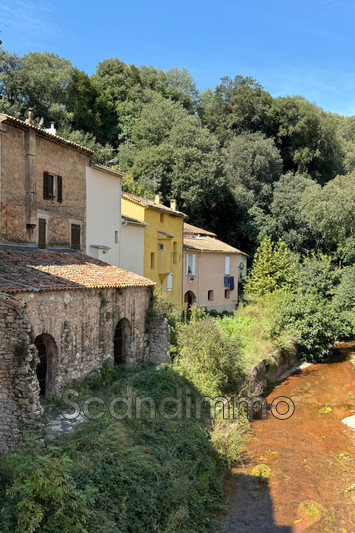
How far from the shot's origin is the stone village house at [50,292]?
11742mm

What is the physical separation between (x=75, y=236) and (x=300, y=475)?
13214mm

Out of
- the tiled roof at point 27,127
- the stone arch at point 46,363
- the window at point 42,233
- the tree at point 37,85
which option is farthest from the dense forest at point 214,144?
the stone arch at point 46,363

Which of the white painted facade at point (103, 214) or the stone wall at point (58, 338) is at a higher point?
the white painted facade at point (103, 214)

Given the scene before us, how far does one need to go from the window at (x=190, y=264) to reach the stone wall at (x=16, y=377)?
70.8 feet

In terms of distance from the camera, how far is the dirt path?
12.7 m

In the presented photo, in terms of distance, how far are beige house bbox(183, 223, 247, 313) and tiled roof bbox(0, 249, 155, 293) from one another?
13137 millimetres

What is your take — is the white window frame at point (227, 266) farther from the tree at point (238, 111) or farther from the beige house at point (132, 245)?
the tree at point (238, 111)

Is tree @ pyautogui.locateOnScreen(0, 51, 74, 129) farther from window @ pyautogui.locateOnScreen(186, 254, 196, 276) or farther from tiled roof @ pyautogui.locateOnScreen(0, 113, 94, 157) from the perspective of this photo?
tiled roof @ pyautogui.locateOnScreen(0, 113, 94, 157)

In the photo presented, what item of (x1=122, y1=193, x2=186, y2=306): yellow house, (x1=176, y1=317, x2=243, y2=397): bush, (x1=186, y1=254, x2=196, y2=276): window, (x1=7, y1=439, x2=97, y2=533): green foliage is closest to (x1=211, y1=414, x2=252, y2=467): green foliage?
(x1=176, y1=317, x2=243, y2=397): bush

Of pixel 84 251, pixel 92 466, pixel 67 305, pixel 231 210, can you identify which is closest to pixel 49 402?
pixel 67 305

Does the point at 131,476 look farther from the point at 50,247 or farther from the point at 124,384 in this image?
the point at 50,247

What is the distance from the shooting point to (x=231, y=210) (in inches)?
1811

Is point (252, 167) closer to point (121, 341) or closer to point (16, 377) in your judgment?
point (121, 341)

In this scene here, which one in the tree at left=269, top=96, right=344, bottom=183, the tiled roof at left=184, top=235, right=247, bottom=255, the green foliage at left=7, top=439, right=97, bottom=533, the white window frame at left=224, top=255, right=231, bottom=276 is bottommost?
the green foliage at left=7, top=439, right=97, bottom=533
